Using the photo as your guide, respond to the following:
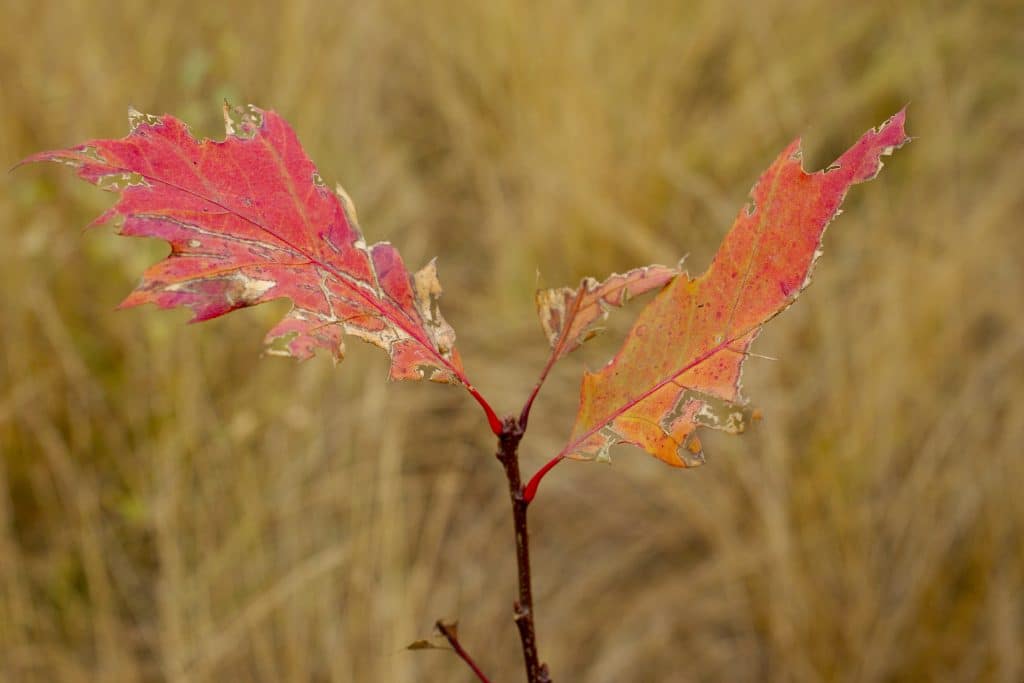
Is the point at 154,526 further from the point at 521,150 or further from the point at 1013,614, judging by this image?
the point at 1013,614

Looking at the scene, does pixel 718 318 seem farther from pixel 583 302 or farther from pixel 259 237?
pixel 259 237

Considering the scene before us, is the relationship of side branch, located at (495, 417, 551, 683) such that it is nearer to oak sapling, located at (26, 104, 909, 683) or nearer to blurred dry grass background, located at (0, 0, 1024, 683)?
oak sapling, located at (26, 104, 909, 683)

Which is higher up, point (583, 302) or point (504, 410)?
point (504, 410)

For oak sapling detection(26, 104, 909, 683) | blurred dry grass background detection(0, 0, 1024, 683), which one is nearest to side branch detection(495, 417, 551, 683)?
oak sapling detection(26, 104, 909, 683)

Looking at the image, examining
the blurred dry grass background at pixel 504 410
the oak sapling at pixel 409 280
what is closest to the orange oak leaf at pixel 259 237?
the oak sapling at pixel 409 280

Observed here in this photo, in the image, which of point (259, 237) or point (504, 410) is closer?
point (259, 237)

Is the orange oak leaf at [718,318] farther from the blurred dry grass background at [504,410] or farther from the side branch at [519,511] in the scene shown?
the blurred dry grass background at [504,410]

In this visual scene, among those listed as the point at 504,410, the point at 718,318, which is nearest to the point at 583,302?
the point at 718,318
